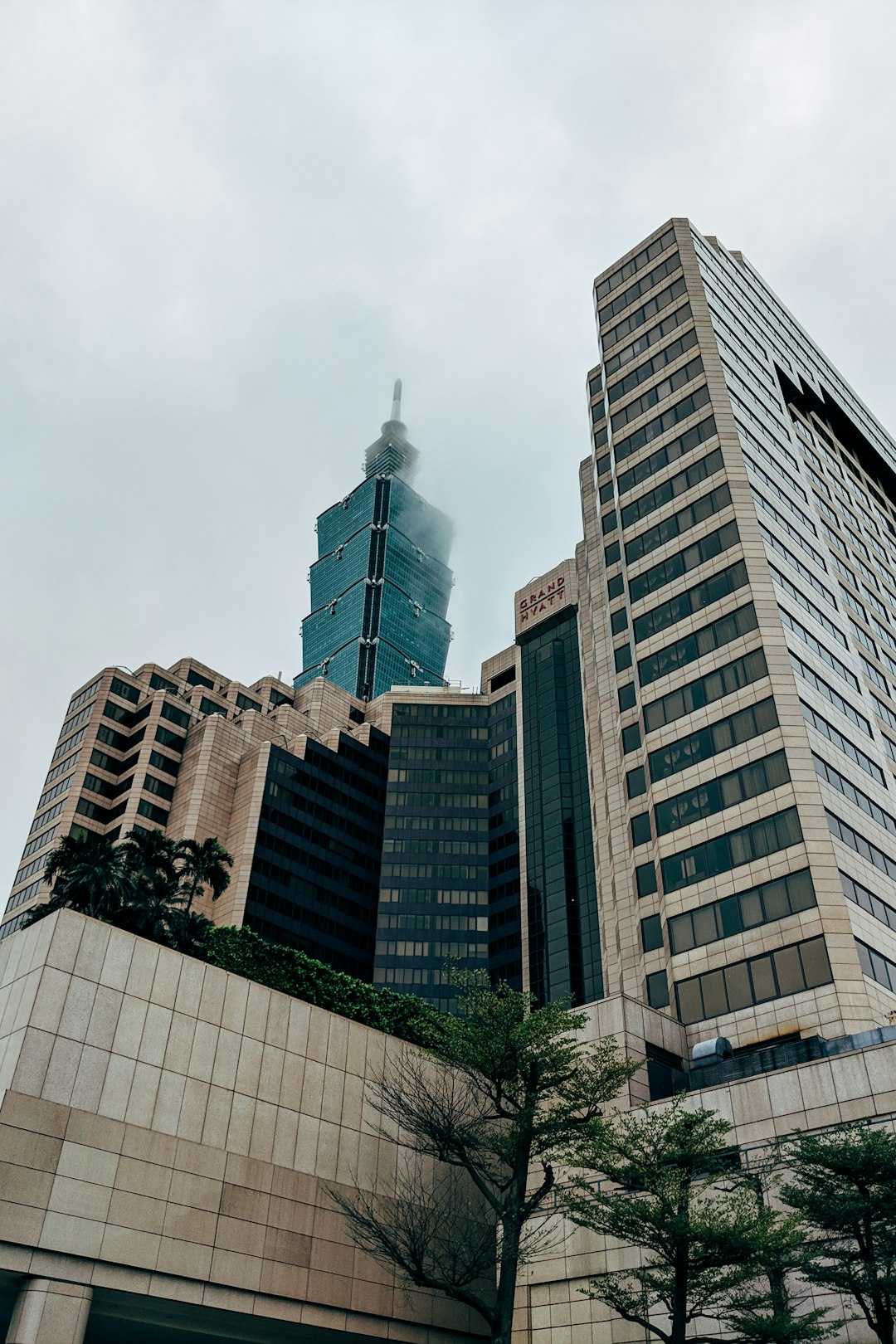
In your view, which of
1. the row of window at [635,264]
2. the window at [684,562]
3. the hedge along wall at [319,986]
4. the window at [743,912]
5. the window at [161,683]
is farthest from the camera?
the window at [161,683]

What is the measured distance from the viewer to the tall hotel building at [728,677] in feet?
175

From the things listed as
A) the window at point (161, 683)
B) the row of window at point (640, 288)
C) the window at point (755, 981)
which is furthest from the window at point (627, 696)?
the window at point (161, 683)

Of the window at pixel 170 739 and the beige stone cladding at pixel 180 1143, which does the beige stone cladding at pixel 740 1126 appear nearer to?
the beige stone cladding at pixel 180 1143

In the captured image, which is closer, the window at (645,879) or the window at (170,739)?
the window at (645,879)

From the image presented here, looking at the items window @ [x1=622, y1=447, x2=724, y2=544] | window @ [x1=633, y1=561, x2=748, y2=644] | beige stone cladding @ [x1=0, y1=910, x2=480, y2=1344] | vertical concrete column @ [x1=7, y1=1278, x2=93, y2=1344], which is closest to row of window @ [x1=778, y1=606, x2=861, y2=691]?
window @ [x1=633, y1=561, x2=748, y2=644]

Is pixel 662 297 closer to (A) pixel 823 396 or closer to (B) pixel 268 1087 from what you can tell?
(A) pixel 823 396

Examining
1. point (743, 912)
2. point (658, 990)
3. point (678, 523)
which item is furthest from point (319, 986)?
point (678, 523)

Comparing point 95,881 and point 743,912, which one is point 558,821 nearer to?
point 743,912

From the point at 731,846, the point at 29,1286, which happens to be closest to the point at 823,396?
the point at 731,846

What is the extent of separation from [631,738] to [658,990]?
17.2 metres

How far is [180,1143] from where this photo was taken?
34.5 metres

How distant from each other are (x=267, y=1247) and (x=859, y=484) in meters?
92.8

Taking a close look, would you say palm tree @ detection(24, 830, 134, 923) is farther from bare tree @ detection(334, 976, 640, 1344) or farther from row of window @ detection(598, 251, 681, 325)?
row of window @ detection(598, 251, 681, 325)

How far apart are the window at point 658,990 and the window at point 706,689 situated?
15.5m
